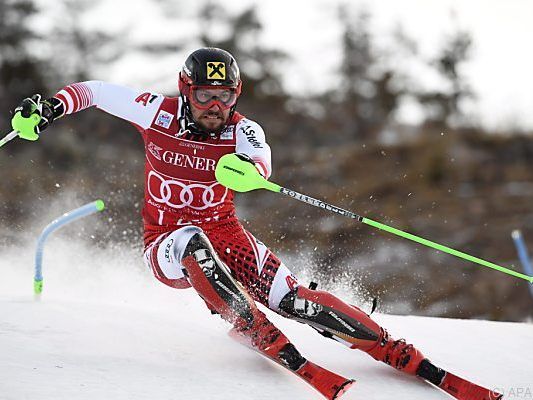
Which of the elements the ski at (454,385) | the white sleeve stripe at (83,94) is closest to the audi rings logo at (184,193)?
the white sleeve stripe at (83,94)

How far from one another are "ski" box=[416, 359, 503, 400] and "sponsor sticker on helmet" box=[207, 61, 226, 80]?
5.89 ft

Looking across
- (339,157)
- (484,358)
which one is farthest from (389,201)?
(484,358)

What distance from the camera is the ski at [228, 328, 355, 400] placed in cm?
327

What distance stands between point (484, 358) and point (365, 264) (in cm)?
1030

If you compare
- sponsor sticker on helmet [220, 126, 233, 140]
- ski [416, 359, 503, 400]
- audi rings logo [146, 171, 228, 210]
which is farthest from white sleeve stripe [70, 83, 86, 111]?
ski [416, 359, 503, 400]

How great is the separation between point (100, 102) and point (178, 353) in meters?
1.51

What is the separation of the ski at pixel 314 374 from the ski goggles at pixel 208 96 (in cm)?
133

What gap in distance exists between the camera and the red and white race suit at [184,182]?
399cm

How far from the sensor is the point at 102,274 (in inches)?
242

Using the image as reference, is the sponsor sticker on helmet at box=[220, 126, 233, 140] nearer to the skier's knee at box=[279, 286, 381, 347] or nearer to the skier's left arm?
the skier's left arm

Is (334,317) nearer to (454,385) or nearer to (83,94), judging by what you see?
(454,385)

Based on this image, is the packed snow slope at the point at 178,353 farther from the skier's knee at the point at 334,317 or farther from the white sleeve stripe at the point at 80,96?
the white sleeve stripe at the point at 80,96

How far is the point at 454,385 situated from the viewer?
3594 mm

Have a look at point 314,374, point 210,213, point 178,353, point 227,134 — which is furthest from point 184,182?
point 314,374
